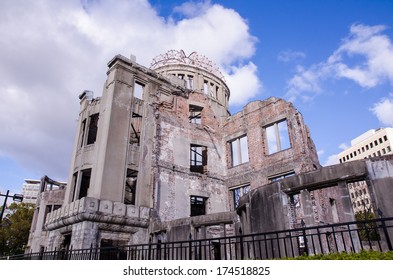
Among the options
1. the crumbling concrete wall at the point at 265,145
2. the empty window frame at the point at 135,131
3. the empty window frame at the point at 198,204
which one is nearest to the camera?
the crumbling concrete wall at the point at 265,145

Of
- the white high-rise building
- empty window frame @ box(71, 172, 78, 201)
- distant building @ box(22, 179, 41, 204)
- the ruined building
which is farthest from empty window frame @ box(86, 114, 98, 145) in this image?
distant building @ box(22, 179, 41, 204)

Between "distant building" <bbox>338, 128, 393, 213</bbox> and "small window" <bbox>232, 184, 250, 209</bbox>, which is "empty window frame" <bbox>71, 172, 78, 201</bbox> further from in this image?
"distant building" <bbox>338, 128, 393, 213</bbox>

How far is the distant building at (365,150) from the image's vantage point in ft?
207

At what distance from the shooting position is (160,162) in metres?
18.2

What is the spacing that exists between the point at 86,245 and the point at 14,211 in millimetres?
27979

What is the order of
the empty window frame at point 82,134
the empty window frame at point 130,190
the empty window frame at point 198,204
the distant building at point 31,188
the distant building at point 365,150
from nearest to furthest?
the empty window frame at point 82,134, the empty window frame at point 130,190, the empty window frame at point 198,204, the distant building at point 365,150, the distant building at point 31,188

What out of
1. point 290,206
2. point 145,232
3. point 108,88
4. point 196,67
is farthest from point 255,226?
point 196,67

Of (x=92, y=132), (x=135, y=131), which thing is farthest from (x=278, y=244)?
(x=92, y=132)

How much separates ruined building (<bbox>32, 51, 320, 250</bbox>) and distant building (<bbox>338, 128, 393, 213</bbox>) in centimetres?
4782

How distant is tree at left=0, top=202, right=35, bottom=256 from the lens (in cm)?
3225

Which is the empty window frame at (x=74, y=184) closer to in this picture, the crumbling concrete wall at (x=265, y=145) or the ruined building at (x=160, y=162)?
the ruined building at (x=160, y=162)

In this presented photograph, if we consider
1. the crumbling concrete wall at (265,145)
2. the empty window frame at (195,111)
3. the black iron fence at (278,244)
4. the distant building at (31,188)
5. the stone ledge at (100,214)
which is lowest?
the black iron fence at (278,244)

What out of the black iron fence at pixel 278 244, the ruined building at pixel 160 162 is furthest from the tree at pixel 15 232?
the black iron fence at pixel 278 244

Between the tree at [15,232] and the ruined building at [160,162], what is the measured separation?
1944 centimetres
